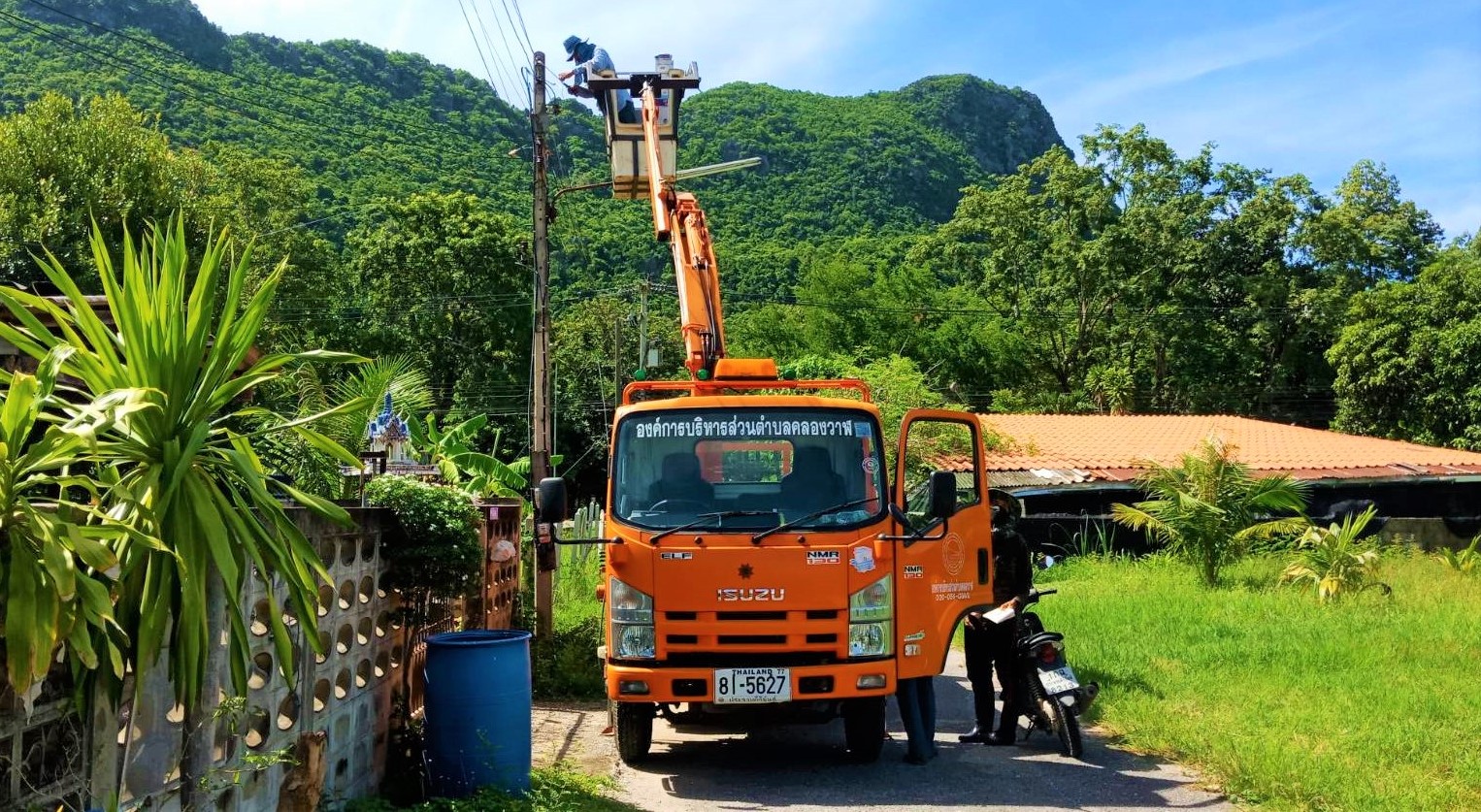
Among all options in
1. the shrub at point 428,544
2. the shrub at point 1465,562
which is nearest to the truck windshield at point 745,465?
the shrub at point 428,544

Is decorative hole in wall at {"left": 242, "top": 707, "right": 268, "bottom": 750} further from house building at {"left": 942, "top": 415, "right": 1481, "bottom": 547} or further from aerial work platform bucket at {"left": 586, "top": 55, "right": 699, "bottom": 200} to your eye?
house building at {"left": 942, "top": 415, "right": 1481, "bottom": 547}

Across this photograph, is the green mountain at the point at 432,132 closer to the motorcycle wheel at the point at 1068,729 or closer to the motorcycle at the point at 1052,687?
the motorcycle at the point at 1052,687

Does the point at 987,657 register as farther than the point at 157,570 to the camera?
Yes

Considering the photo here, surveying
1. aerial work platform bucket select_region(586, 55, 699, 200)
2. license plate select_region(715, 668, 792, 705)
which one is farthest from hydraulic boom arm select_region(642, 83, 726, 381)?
license plate select_region(715, 668, 792, 705)

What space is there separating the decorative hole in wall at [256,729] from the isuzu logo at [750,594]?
122 inches

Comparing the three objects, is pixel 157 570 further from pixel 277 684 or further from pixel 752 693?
pixel 752 693

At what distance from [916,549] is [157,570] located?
541 centimetres

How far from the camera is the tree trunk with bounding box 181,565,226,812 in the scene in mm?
4957

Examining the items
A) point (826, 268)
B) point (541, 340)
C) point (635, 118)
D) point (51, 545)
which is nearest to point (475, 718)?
point (51, 545)

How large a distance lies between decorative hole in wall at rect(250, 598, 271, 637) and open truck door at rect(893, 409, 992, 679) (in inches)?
162

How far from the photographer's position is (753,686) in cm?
812

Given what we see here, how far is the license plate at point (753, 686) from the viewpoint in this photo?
319 inches

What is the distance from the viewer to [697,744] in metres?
9.76

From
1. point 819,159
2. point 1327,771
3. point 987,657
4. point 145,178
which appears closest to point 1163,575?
point 987,657
